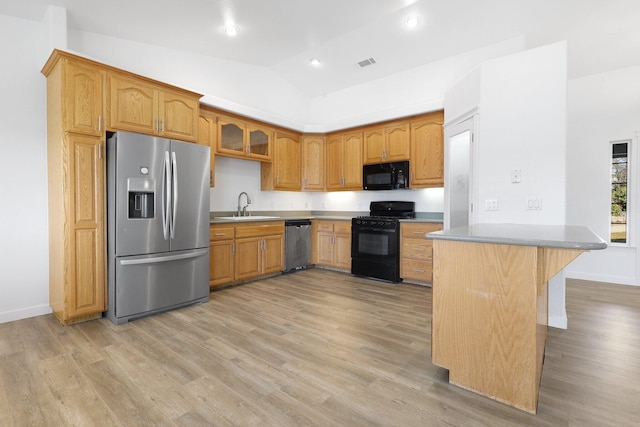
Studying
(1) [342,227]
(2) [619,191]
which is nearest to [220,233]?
(1) [342,227]

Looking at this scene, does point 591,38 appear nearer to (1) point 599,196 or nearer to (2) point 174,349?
(1) point 599,196

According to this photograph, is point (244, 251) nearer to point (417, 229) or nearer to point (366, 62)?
point (417, 229)

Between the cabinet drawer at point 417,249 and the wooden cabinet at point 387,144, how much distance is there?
1.26 m

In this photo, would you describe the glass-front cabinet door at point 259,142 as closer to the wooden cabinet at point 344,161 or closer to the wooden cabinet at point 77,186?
the wooden cabinet at point 344,161

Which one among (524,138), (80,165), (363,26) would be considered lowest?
(80,165)

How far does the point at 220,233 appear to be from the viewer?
3887 millimetres

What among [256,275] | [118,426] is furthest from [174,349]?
[256,275]

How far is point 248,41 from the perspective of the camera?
3965 millimetres

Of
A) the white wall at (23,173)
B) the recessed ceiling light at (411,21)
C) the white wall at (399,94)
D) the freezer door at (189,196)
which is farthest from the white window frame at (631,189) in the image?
the white wall at (23,173)

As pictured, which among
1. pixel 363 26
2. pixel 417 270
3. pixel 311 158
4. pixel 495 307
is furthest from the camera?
pixel 311 158

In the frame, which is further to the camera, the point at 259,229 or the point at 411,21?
the point at 259,229

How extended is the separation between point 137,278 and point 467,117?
3715 millimetres

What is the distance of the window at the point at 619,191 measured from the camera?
14.1 ft

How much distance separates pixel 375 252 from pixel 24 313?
13.1ft
